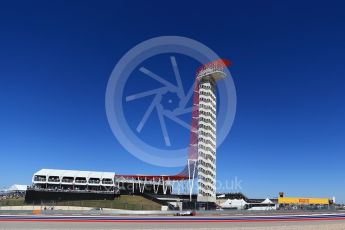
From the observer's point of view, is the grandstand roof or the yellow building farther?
the yellow building

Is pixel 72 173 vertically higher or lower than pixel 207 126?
lower

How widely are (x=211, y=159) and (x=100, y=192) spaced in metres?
36.6

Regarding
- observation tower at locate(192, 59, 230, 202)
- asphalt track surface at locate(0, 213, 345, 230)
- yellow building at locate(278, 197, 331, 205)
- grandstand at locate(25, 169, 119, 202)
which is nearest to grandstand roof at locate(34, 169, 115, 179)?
grandstand at locate(25, 169, 119, 202)

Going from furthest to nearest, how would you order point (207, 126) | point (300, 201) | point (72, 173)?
point (300, 201), point (207, 126), point (72, 173)

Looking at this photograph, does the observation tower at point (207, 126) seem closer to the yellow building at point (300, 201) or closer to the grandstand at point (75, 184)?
the yellow building at point (300, 201)

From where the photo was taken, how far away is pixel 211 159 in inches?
4943

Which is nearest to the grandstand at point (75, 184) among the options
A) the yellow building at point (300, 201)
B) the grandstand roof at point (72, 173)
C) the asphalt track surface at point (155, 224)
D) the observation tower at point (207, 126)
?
the grandstand roof at point (72, 173)

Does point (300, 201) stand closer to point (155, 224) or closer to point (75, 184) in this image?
point (75, 184)

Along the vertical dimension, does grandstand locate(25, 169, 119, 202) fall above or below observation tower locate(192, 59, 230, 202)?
below

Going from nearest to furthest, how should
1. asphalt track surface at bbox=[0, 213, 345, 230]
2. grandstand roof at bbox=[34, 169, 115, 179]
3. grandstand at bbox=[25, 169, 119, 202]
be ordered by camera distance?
1. asphalt track surface at bbox=[0, 213, 345, 230]
2. grandstand at bbox=[25, 169, 119, 202]
3. grandstand roof at bbox=[34, 169, 115, 179]

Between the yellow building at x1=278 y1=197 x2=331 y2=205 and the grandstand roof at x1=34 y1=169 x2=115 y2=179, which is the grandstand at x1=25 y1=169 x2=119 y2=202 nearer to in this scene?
the grandstand roof at x1=34 y1=169 x2=115 y2=179

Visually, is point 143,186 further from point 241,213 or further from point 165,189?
point 241,213

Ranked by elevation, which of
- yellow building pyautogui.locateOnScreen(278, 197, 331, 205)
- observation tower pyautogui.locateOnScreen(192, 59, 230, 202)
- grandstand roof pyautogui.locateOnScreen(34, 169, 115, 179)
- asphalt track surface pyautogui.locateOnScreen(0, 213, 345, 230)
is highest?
observation tower pyautogui.locateOnScreen(192, 59, 230, 202)

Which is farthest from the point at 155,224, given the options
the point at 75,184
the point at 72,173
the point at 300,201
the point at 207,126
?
the point at 300,201
